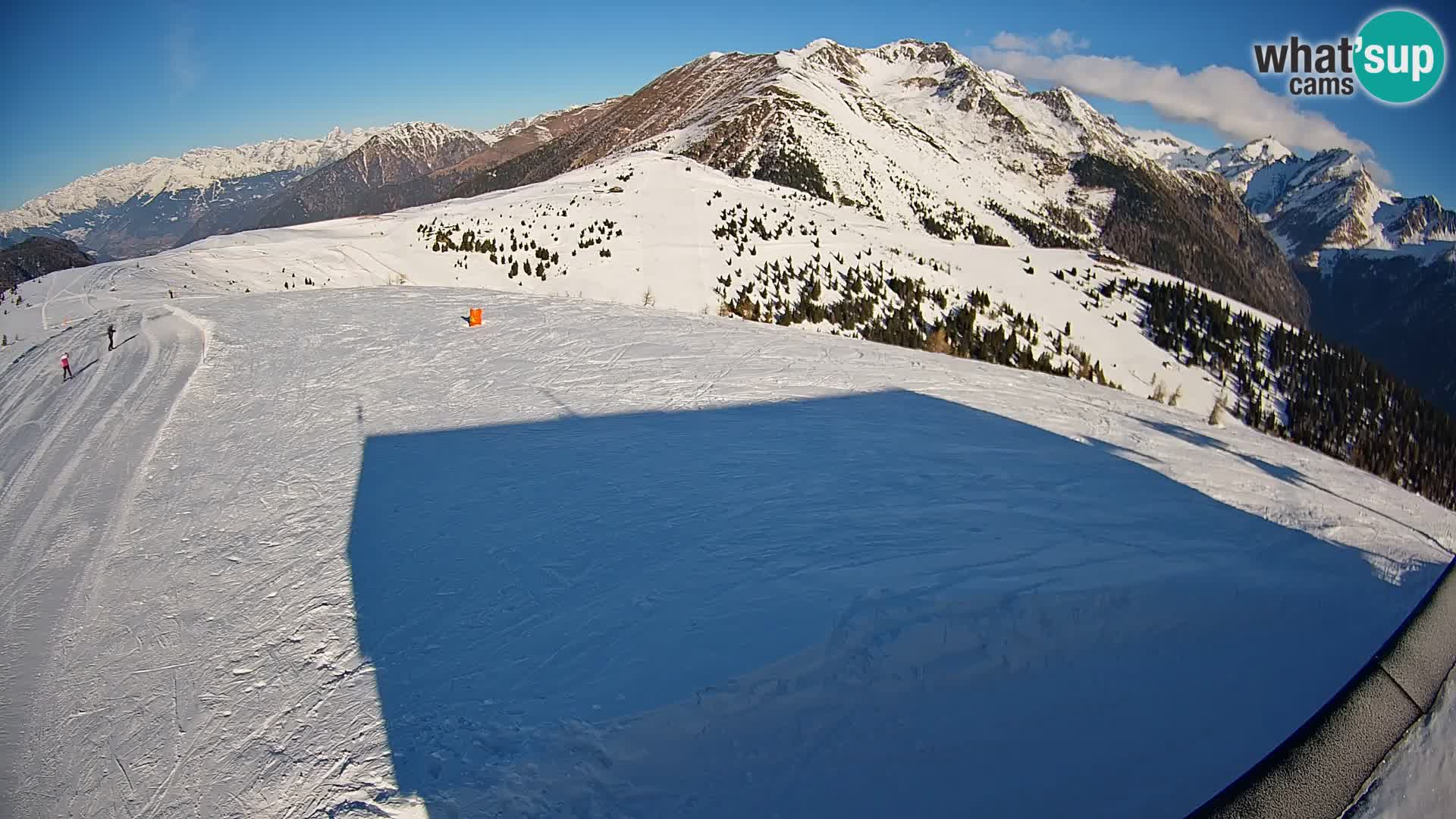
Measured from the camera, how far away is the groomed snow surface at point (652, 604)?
3.13m

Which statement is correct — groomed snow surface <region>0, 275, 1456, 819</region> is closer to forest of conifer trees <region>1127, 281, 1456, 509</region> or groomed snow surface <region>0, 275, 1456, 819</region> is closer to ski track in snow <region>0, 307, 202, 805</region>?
ski track in snow <region>0, 307, 202, 805</region>

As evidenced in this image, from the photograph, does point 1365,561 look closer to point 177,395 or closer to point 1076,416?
point 1076,416

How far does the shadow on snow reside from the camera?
3.06 metres

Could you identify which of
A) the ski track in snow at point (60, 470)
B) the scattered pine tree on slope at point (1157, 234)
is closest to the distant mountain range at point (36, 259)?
the ski track in snow at point (60, 470)

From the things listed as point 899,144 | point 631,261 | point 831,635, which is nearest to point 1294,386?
point 631,261

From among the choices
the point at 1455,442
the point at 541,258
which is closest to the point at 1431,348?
the point at 1455,442

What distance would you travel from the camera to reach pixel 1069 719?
10.8 feet

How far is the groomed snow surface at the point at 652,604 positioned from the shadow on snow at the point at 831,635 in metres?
0.02

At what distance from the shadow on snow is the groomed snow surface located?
0.02m

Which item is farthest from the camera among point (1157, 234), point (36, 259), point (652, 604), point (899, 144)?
point (1157, 234)

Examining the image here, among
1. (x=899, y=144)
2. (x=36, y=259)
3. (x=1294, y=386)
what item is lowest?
(x=1294, y=386)

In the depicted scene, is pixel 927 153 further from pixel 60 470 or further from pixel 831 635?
pixel 831 635

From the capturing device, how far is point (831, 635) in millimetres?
3732

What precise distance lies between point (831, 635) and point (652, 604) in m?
1.14
